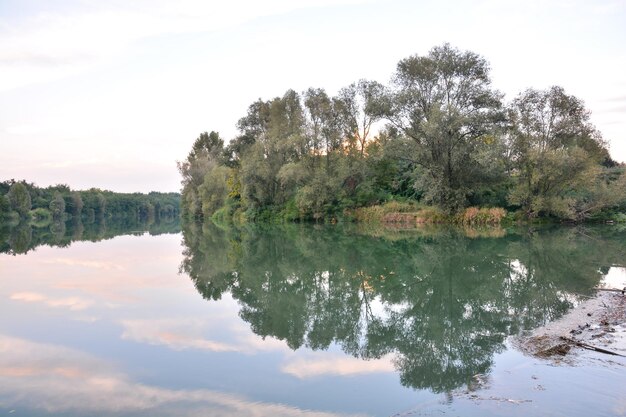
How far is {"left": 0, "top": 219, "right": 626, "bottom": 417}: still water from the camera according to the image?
5469 mm

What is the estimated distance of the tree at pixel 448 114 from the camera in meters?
36.7

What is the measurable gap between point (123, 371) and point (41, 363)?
1419mm

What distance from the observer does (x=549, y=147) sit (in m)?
36.9

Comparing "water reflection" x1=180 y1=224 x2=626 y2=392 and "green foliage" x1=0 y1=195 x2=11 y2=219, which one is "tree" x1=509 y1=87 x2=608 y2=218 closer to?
"water reflection" x1=180 y1=224 x2=626 y2=392

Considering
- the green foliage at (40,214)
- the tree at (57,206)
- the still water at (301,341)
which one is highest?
the tree at (57,206)

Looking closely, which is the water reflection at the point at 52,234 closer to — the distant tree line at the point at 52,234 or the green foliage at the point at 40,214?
the distant tree line at the point at 52,234

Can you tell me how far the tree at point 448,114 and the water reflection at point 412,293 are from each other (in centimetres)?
1513

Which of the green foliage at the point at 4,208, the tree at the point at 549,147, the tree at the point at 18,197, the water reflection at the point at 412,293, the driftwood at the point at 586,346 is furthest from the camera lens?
the tree at the point at 18,197

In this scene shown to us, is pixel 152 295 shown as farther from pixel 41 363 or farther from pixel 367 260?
pixel 367 260

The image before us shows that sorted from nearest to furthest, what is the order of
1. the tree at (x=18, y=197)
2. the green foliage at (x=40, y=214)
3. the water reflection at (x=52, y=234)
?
1. the water reflection at (x=52, y=234)
2. the tree at (x=18, y=197)
3. the green foliage at (x=40, y=214)

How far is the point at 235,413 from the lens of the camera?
517 centimetres

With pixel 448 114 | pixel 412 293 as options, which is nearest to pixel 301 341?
pixel 412 293

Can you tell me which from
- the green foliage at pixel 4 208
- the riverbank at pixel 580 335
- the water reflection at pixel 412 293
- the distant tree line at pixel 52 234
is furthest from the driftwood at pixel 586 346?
the green foliage at pixel 4 208

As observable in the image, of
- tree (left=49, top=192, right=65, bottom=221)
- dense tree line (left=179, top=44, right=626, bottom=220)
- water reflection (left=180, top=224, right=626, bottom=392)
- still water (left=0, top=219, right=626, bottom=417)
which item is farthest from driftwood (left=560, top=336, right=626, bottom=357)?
tree (left=49, top=192, right=65, bottom=221)
